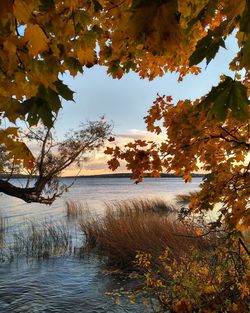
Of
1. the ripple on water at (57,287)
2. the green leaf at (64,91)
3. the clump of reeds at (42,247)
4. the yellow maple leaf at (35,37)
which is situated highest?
the yellow maple leaf at (35,37)

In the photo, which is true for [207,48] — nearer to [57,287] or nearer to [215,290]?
[215,290]

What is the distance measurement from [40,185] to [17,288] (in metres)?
3.37

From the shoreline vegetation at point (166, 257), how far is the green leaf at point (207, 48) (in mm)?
3883

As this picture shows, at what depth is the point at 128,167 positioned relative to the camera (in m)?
3.86

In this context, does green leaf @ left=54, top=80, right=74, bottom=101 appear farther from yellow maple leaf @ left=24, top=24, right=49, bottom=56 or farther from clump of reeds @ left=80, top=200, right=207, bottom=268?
clump of reeds @ left=80, top=200, right=207, bottom=268

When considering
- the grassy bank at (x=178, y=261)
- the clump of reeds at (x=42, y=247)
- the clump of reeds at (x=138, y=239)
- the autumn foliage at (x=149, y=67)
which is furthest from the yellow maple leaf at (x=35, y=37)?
the clump of reeds at (x=42, y=247)

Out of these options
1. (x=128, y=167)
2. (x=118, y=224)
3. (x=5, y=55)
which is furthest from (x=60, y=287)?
(x=5, y=55)

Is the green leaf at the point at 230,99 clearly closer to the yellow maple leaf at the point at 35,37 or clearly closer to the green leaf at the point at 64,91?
the green leaf at the point at 64,91

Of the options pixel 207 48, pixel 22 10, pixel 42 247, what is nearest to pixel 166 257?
pixel 207 48

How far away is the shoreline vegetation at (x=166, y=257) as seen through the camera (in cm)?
521

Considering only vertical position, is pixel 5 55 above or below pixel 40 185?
above

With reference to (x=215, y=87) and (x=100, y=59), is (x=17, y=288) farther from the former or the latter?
(x=215, y=87)

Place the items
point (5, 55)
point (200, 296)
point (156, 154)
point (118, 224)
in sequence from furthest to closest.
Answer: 1. point (118, 224)
2. point (200, 296)
3. point (156, 154)
4. point (5, 55)

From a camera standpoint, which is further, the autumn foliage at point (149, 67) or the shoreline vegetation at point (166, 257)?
the shoreline vegetation at point (166, 257)
